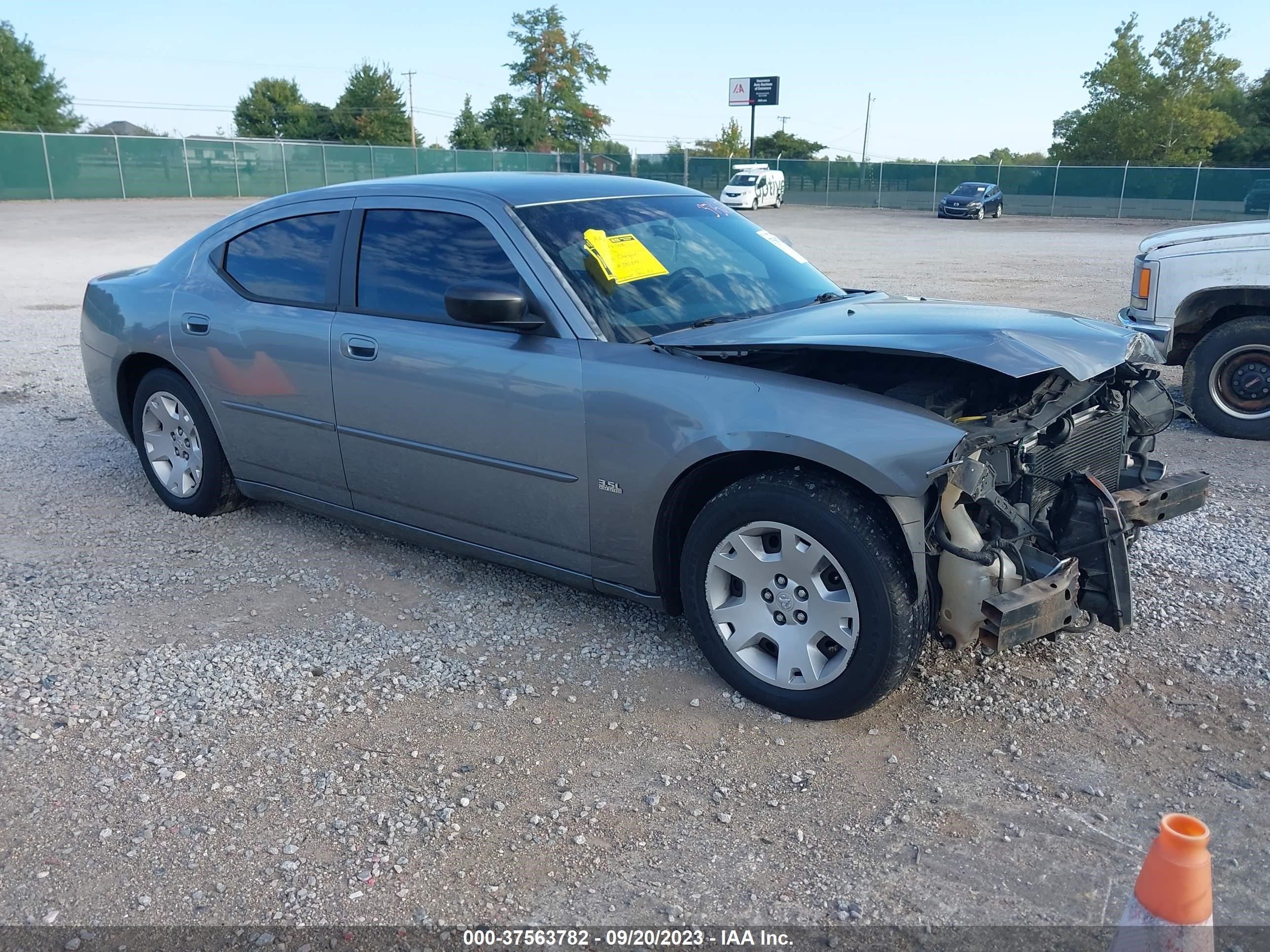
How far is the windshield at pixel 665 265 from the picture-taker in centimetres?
379

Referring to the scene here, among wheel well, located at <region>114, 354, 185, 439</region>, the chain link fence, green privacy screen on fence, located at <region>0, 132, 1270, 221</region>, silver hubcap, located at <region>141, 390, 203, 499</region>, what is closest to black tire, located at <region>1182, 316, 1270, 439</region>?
Answer: silver hubcap, located at <region>141, 390, 203, 499</region>

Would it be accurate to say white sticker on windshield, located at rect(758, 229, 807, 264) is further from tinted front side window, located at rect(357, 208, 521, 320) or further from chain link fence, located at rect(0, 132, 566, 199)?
chain link fence, located at rect(0, 132, 566, 199)

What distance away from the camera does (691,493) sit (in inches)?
141

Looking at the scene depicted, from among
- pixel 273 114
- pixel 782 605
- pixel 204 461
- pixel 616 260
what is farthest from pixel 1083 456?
pixel 273 114

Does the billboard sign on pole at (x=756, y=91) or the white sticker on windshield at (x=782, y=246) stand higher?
the billboard sign on pole at (x=756, y=91)

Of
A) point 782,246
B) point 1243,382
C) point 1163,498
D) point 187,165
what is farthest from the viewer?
point 187,165

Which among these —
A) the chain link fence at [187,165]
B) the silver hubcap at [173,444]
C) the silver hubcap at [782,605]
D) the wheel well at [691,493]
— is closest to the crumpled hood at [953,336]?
the wheel well at [691,493]

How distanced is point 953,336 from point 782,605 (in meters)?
1.03

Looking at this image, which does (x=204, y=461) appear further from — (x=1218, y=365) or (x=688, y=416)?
(x=1218, y=365)

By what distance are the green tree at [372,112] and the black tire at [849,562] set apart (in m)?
71.8

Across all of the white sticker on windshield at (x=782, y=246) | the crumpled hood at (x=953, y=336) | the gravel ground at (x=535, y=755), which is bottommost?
the gravel ground at (x=535, y=755)

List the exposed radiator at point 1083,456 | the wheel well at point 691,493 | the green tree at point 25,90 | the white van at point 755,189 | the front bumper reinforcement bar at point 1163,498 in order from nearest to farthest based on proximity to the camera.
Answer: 1. the wheel well at point 691,493
2. the exposed radiator at point 1083,456
3. the front bumper reinforcement bar at point 1163,498
4. the white van at point 755,189
5. the green tree at point 25,90

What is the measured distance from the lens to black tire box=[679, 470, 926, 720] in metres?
3.07

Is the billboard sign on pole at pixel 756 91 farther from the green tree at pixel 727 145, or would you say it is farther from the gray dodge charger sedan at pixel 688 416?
the gray dodge charger sedan at pixel 688 416
